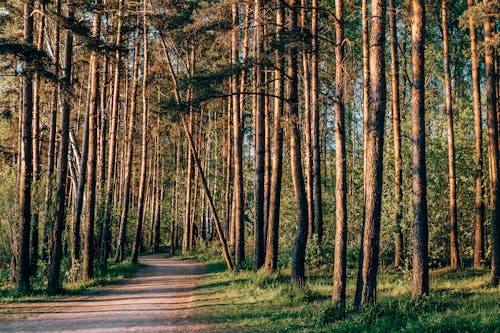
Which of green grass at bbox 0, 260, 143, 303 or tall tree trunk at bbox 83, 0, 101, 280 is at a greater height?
tall tree trunk at bbox 83, 0, 101, 280

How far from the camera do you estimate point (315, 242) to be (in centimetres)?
1816

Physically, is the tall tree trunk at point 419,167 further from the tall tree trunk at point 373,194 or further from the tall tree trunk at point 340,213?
the tall tree trunk at point 373,194

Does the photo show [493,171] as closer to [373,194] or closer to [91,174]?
[373,194]

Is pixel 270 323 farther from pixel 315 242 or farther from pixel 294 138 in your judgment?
pixel 315 242

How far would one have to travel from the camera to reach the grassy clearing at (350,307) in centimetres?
771

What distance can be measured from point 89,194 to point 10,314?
7.41 metres

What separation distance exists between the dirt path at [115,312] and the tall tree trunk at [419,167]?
4900 millimetres

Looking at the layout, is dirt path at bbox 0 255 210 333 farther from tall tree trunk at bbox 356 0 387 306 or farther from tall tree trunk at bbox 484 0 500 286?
tall tree trunk at bbox 484 0 500 286

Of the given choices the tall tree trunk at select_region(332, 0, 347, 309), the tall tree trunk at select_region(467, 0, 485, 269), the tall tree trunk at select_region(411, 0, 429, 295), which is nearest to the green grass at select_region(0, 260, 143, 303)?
the tall tree trunk at select_region(332, 0, 347, 309)

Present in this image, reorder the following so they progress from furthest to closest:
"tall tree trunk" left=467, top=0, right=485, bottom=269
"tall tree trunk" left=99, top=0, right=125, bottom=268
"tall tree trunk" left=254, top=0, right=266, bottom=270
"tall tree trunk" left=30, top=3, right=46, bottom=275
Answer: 1. "tall tree trunk" left=99, top=0, right=125, bottom=268
2. "tall tree trunk" left=254, top=0, right=266, bottom=270
3. "tall tree trunk" left=30, top=3, right=46, bottom=275
4. "tall tree trunk" left=467, top=0, right=485, bottom=269

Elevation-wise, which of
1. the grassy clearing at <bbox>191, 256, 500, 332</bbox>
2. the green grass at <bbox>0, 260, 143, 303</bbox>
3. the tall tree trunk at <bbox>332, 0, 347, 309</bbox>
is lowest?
the green grass at <bbox>0, 260, 143, 303</bbox>

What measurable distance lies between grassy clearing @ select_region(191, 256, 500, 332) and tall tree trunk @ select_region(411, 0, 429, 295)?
65cm

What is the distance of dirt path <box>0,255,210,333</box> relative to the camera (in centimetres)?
919

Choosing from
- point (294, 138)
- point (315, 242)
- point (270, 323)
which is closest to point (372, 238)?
point (270, 323)
